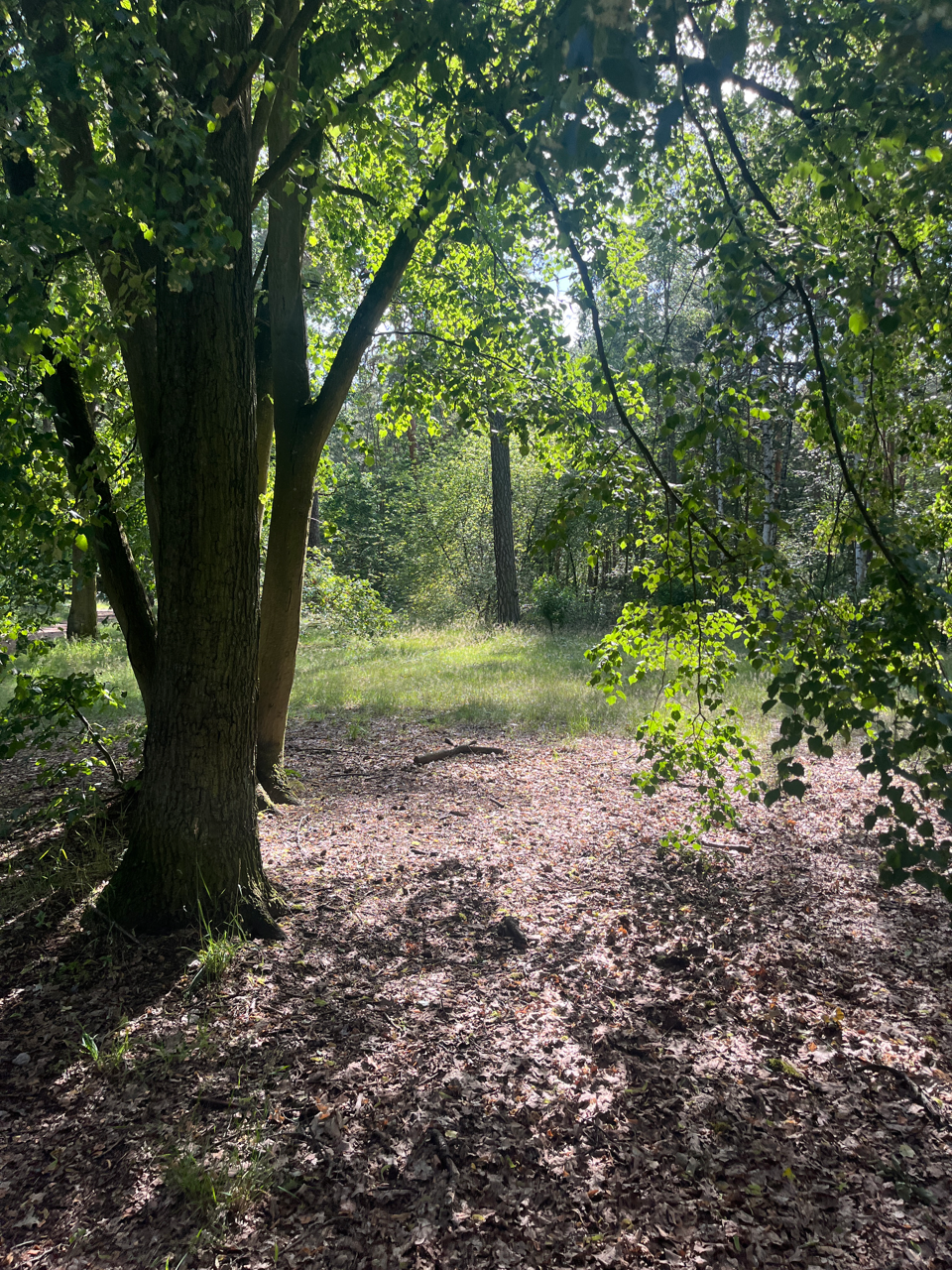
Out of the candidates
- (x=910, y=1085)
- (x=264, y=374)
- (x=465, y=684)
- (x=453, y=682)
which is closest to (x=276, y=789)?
Result: (x=264, y=374)

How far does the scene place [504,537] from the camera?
16.1 m

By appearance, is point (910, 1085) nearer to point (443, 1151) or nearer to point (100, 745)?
point (443, 1151)

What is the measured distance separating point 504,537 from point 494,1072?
45.3ft

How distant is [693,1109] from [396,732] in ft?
17.5

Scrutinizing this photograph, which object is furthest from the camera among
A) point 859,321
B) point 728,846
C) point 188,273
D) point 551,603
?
point 551,603

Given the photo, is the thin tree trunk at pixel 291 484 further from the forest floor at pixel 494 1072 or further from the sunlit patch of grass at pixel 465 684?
the sunlit patch of grass at pixel 465 684

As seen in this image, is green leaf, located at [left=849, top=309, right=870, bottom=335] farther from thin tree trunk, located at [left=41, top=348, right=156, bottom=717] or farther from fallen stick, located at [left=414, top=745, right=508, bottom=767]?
fallen stick, located at [left=414, top=745, right=508, bottom=767]

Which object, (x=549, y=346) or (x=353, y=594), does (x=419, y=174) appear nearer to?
(x=549, y=346)

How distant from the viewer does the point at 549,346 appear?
455cm

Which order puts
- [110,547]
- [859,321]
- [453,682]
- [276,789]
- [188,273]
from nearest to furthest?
[859,321] → [188,273] → [110,547] → [276,789] → [453,682]

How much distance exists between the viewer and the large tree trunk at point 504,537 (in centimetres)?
1586

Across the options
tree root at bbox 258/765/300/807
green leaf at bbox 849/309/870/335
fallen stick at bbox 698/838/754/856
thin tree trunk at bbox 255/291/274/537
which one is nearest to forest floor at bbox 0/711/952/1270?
fallen stick at bbox 698/838/754/856

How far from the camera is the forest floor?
2195 mm

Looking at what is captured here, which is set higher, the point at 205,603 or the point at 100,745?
the point at 205,603
